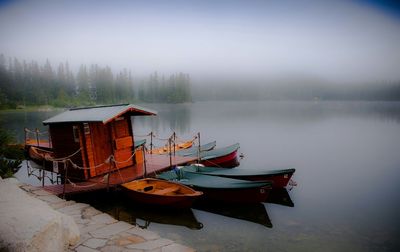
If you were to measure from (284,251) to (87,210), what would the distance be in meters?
7.13

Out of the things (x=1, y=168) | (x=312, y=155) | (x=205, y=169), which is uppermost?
(x=1, y=168)

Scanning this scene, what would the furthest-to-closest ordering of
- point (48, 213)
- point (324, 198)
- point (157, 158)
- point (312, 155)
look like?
1. point (312, 155)
2. point (157, 158)
3. point (324, 198)
4. point (48, 213)

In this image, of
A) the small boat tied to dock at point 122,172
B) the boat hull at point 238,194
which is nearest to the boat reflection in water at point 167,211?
the boat hull at point 238,194

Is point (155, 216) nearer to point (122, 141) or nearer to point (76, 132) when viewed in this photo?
point (122, 141)

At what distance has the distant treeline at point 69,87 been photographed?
107062 mm

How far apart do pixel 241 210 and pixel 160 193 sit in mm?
4236

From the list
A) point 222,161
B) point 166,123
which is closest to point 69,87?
point 166,123

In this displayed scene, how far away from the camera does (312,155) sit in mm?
30125

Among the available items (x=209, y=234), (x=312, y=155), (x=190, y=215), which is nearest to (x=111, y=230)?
(x=209, y=234)

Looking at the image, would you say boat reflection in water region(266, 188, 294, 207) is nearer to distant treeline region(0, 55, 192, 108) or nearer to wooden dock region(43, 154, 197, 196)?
wooden dock region(43, 154, 197, 196)

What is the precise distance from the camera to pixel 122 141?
14656 mm

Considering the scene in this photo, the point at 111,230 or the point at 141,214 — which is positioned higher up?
the point at 111,230

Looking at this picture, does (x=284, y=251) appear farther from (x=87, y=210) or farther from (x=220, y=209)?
(x=87, y=210)

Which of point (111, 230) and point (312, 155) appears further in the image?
point (312, 155)
